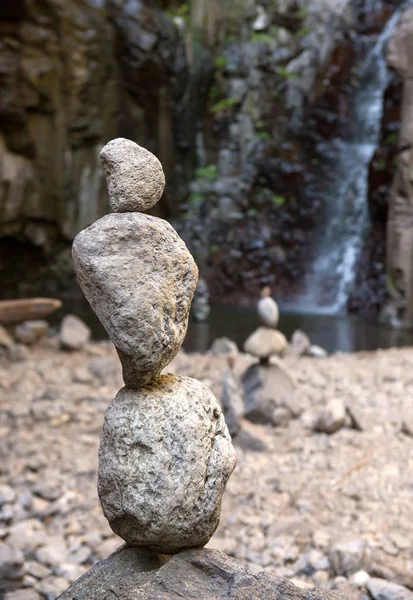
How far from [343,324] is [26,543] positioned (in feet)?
25.6

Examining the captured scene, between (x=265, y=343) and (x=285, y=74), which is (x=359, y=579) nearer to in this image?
(x=265, y=343)

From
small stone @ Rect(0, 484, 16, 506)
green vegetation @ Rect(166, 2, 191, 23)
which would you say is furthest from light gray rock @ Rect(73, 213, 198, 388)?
green vegetation @ Rect(166, 2, 191, 23)

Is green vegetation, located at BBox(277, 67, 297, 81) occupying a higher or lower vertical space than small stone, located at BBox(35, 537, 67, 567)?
higher

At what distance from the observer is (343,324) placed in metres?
10.1

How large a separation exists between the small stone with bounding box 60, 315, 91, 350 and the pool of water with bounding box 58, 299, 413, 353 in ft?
1.27

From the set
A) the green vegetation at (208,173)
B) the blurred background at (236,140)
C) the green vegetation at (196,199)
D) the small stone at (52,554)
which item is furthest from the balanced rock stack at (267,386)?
the green vegetation at (208,173)

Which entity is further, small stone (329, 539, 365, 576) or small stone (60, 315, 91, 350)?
small stone (60, 315, 91, 350)

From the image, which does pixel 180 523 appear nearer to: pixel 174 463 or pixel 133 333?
pixel 174 463

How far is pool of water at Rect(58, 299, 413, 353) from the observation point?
7.63 m

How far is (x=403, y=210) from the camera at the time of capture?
10.2m

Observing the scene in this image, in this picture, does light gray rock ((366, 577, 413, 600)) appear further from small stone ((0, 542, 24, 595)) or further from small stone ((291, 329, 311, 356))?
small stone ((291, 329, 311, 356))

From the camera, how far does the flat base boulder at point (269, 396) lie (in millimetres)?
4738

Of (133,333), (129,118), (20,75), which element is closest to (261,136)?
(129,118)

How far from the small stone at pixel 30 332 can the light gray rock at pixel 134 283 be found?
18.8ft
